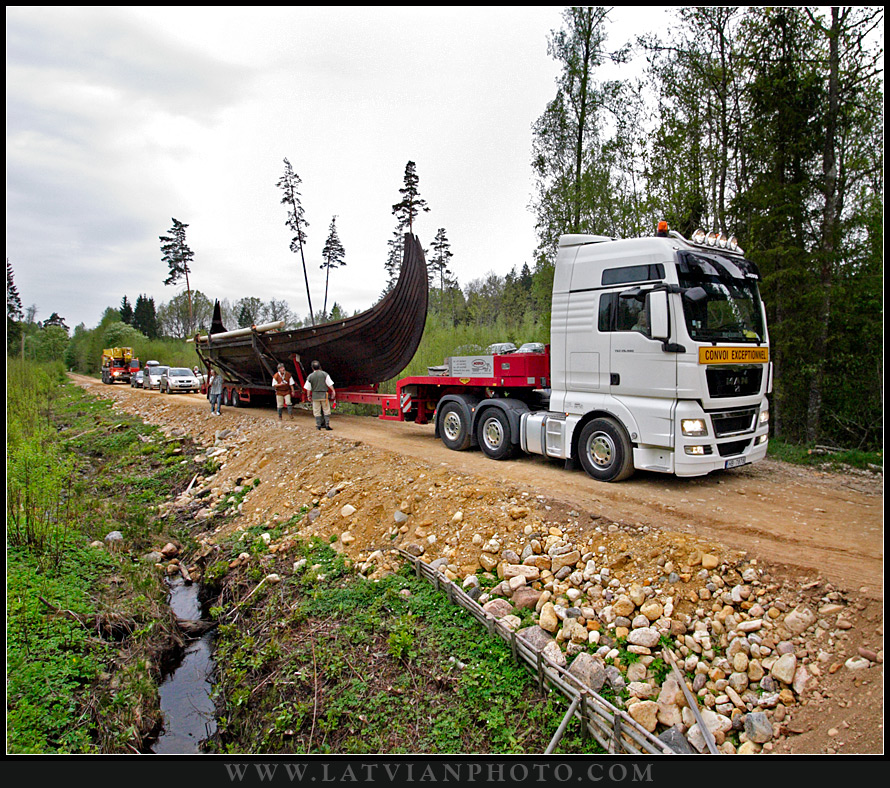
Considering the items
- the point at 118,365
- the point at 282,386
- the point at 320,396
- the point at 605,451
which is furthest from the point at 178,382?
the point at 605,451

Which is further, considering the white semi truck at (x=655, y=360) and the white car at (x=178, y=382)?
the white car at (x=178, y=382)

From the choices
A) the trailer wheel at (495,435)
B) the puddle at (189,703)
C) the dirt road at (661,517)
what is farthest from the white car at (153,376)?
the puddle at (189,703)

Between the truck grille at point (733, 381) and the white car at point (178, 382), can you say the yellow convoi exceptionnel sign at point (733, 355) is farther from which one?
the white car at point (178, 382)

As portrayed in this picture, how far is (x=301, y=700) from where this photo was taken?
409 cm

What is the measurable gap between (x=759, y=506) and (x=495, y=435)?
3.78m

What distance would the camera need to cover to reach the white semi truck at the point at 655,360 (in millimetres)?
5777

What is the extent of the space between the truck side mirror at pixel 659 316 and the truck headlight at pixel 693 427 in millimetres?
975

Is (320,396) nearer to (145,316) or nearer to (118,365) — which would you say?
(118,365)

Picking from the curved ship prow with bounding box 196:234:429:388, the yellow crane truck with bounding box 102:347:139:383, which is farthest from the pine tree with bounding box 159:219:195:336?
the curved ship prow with bounding box 196:234:429:388

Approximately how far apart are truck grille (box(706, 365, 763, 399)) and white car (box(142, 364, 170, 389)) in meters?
26.9

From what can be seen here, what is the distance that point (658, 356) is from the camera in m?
5.91
